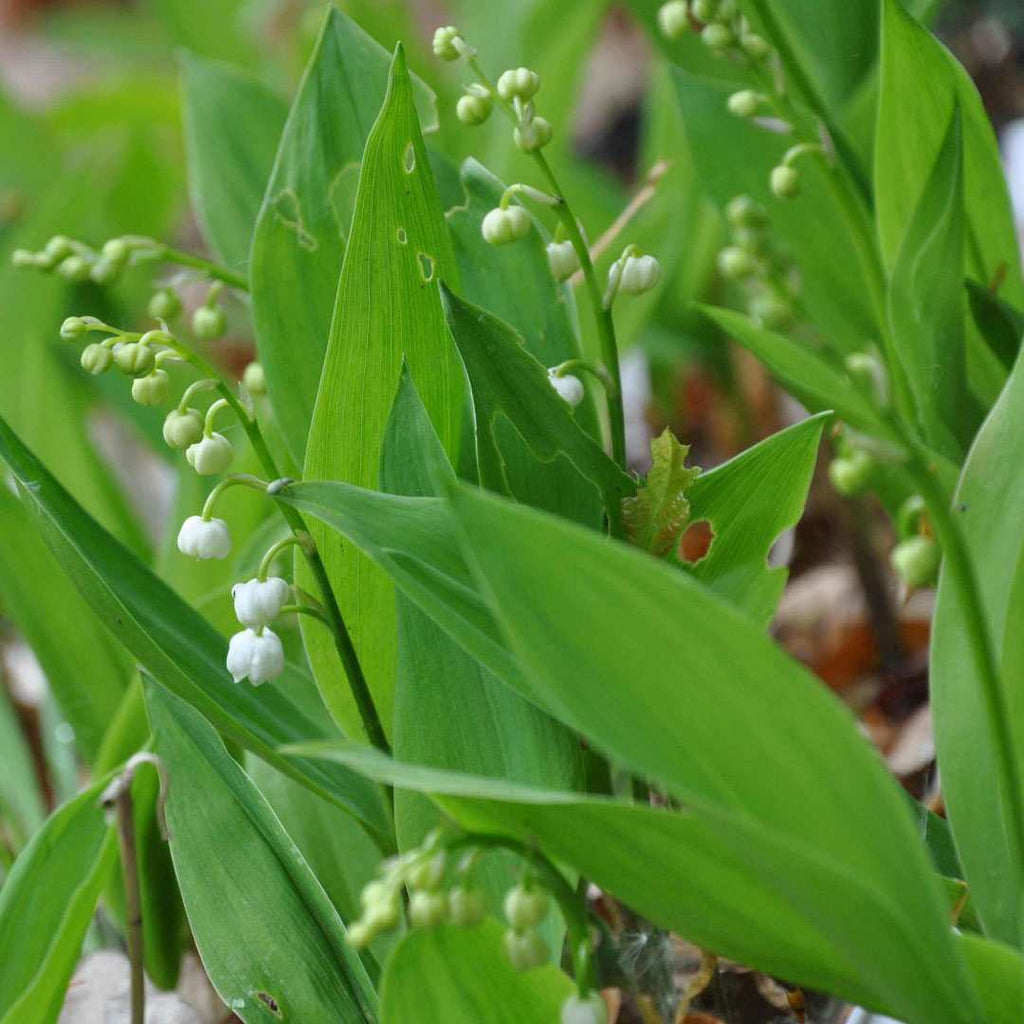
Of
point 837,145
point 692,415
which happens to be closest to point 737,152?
point 837,145

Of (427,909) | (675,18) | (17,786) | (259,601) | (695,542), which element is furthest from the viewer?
(695,542)

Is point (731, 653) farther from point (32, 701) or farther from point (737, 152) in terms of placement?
point (32, 701)

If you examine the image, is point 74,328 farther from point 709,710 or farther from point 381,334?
point 709,710

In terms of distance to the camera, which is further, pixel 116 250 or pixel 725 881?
pixel 116 250

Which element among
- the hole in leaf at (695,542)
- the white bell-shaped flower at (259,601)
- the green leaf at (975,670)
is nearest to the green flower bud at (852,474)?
the green leaf at (975,670)

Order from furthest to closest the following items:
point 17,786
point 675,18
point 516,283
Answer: point 17,786
point 675,18
point 516,283

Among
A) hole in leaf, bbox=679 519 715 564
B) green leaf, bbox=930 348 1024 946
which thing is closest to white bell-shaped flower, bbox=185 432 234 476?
green leaf, bbox=930 348 1024 946

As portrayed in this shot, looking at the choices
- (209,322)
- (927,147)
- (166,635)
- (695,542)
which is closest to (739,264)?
(927,147)

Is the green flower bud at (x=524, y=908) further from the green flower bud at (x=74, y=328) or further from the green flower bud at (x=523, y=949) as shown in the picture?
the green flower bud at (x=74, y=328)
